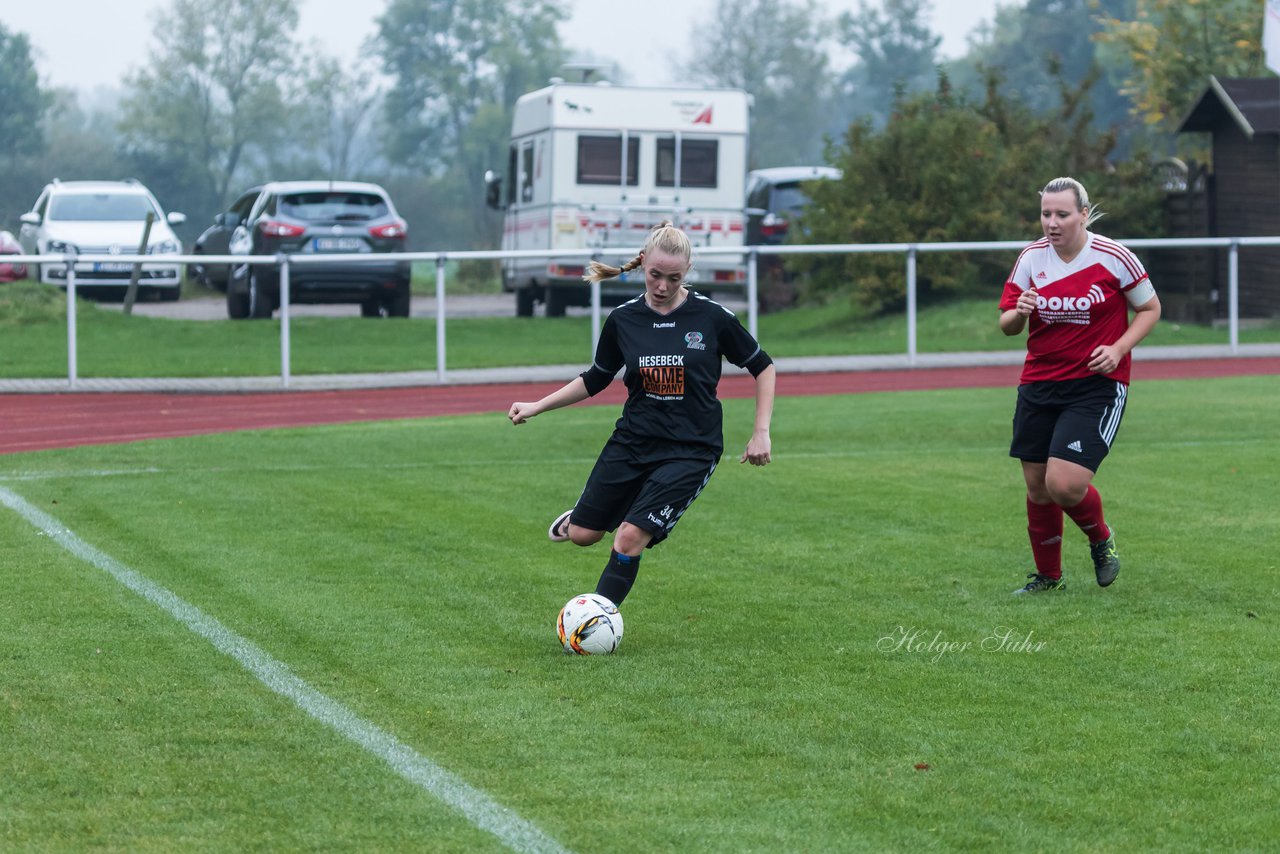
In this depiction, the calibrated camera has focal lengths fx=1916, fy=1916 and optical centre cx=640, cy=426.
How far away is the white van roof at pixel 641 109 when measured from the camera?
91.4 feet

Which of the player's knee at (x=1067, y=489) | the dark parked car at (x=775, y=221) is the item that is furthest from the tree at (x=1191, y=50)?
the player's knee at (x=1067, y=489)

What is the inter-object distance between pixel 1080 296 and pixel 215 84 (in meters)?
74.0

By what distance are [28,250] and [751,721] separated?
3012 centimetres

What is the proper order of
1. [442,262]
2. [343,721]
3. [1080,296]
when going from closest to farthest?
1. [343,721]
2. [1080,296]
3. [442,262]

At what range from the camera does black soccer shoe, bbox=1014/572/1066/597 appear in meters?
8.27

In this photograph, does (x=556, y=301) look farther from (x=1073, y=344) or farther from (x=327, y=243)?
(x=1073, y=344)

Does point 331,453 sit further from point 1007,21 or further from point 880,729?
point 1007,21

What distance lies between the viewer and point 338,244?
85.5ft

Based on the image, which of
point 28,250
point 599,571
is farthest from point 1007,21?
point 599,571

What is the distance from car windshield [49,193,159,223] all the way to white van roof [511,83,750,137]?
7.70 meters

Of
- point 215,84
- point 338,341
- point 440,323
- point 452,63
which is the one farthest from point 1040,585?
point 452,63

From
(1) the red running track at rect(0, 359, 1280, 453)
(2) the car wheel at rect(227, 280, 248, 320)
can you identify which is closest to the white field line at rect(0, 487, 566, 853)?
(1) the red running track at rect(0, 359, 1280, 453)

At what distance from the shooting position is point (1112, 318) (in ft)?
26.3

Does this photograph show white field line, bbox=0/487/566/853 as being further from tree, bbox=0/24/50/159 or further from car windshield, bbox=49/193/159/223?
tree, bbox=0/24/50/159
